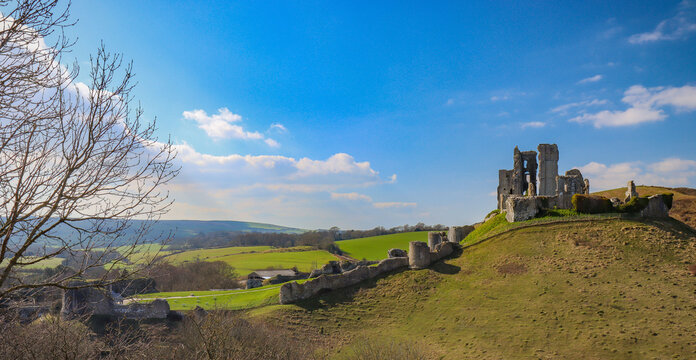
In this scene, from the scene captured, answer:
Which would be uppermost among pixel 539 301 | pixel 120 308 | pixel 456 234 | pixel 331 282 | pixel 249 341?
pixel 456 234

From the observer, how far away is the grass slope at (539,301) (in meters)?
19.4

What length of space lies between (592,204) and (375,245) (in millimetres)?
54983

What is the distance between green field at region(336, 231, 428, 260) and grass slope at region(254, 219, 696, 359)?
41.7 m

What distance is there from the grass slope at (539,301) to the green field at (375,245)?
137 feet

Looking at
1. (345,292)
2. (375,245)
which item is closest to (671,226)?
(345,292)

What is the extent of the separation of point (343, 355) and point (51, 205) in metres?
18.3

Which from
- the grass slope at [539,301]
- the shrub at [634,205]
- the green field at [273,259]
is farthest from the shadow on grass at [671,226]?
the green field at [273,259]

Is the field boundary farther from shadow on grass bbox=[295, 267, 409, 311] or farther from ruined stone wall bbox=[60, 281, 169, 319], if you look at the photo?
ruined stone wall bbox=[60, 281, 169, 319]

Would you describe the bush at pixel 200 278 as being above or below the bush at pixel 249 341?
below

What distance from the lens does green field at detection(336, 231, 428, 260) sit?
74250 mm

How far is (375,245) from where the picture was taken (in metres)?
83.6

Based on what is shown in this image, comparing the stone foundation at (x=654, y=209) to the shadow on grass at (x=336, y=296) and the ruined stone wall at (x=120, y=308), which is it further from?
the ruined stone wall at (x=120, y=308)

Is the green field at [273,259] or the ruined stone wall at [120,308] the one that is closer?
the ruined stone wall at [120,308]

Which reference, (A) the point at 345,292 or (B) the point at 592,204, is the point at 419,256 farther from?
(B) the point at 592,204
